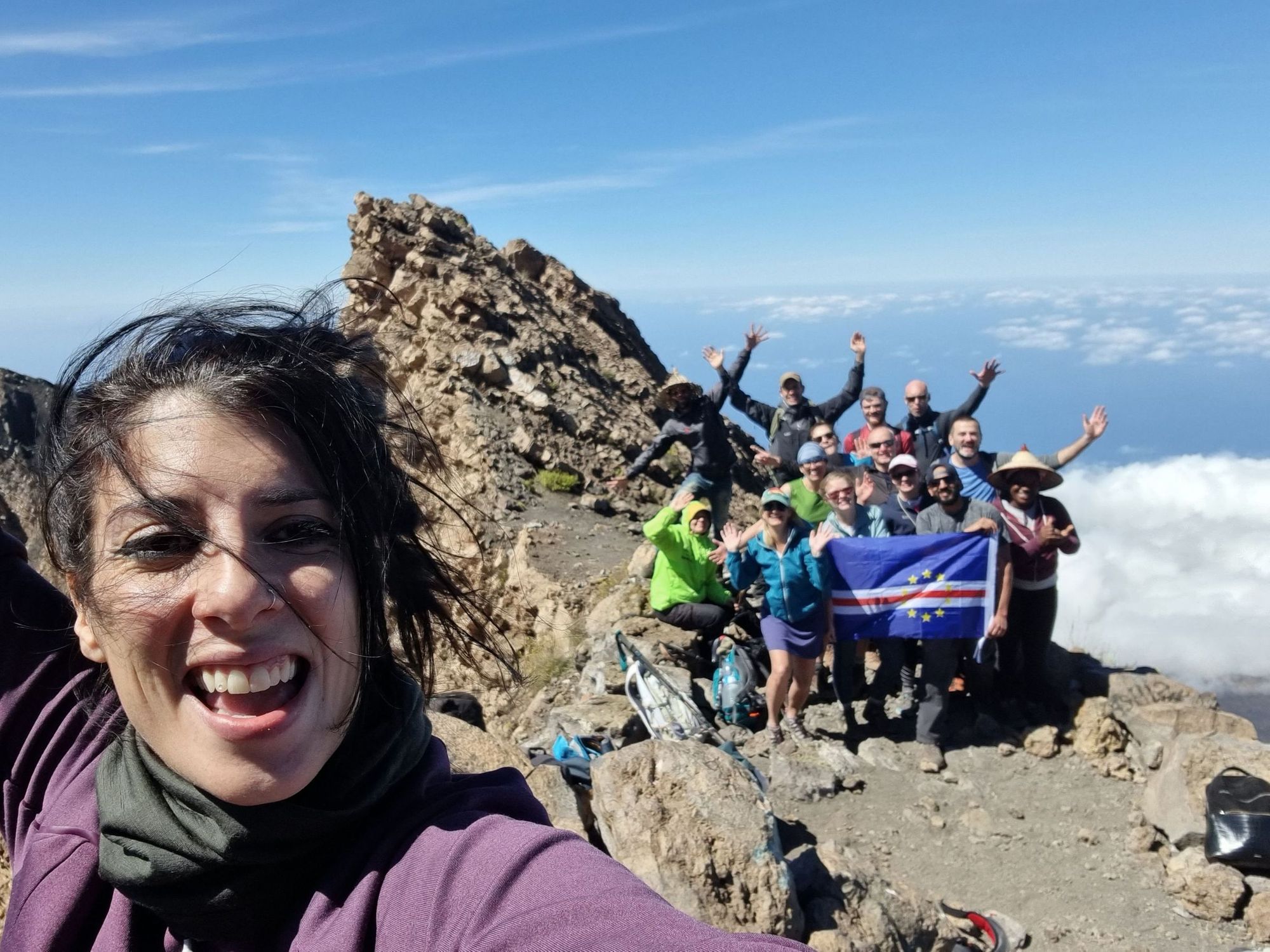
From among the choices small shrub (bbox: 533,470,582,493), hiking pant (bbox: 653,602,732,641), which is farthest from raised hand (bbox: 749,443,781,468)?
small shrub (bbox: 533,470,582,493)

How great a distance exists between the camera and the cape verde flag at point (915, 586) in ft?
29.3

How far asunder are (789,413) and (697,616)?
373cm

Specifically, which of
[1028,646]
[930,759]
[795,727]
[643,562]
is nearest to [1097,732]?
[1028,646]

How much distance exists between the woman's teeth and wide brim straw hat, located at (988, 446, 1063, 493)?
828cm

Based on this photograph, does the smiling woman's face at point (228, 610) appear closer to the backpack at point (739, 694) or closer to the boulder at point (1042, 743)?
the backpack at point (739, 694)

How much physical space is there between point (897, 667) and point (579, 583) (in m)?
4.62

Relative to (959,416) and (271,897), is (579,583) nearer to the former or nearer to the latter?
(959,416)

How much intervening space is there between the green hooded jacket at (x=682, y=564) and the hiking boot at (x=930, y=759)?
253 centimetres

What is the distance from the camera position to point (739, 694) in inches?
368

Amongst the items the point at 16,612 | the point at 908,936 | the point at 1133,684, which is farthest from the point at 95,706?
the point at 1133,684

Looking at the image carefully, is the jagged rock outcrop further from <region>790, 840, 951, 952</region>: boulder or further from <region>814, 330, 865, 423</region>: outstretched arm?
<region>814, 330, 865, 423</region>: outstretched arm

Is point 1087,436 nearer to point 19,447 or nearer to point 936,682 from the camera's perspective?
point 936,682

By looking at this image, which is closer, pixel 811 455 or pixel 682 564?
pixel 811 455

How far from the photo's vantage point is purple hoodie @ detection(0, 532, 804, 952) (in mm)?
1337
